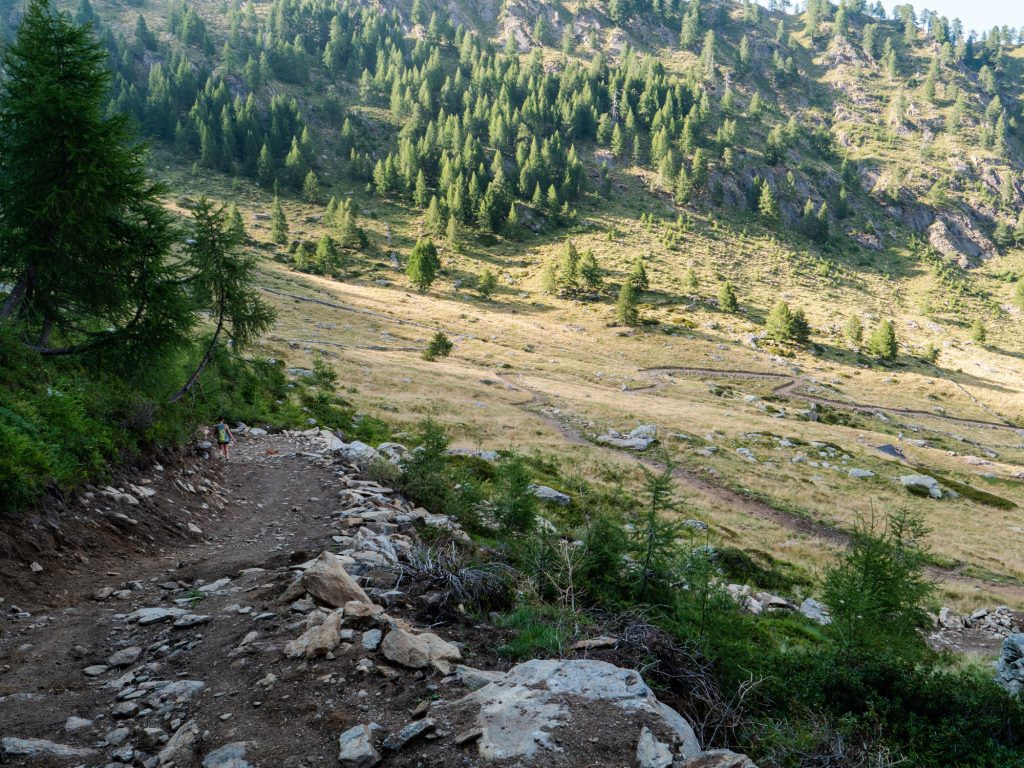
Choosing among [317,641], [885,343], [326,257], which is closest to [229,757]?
[317,641]

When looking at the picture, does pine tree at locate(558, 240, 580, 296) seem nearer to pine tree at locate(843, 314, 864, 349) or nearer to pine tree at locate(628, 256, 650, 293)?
pine tree at locate(628, 256, 650, 293)

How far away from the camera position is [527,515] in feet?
39.8

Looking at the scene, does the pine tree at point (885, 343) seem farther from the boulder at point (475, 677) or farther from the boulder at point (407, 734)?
the boulder at point (407, 734)

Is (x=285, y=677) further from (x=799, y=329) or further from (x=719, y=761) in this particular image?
(x=799, y=329)

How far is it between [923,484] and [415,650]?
131ft

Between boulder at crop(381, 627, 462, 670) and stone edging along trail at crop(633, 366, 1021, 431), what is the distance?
65.3 meters

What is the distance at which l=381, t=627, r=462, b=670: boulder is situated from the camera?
471cm

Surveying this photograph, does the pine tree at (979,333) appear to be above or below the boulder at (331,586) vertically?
below

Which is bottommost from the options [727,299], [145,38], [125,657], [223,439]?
[223,439]

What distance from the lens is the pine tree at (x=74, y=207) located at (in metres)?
10.5

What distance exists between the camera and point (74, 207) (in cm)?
1066

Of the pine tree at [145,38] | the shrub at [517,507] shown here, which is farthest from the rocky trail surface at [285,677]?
the pine tree at [145,38]

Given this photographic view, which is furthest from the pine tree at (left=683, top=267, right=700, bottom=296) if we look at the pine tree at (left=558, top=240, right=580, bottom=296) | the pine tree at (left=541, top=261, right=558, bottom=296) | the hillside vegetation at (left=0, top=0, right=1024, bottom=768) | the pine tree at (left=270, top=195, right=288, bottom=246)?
the pine tree at (left=270, top=195, right=288, bottom=246)

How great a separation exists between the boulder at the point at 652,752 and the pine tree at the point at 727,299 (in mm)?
97868
